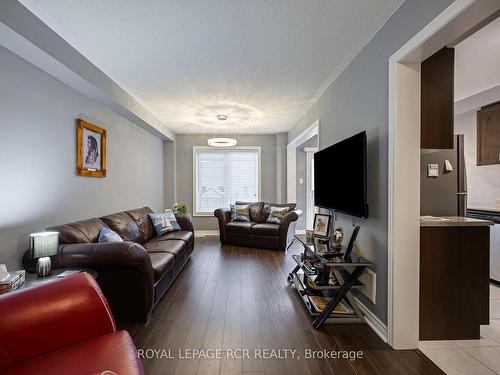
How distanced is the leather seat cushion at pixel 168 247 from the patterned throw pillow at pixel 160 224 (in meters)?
0.48

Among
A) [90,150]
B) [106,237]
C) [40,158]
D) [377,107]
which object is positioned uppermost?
[377,107]

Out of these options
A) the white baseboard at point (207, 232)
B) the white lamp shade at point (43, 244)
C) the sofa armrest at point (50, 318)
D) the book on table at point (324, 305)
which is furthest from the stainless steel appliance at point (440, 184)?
the white baseboard at point (207, 232)

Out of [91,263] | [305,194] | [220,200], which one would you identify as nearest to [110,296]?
[91,263]

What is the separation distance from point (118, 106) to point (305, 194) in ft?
15.3

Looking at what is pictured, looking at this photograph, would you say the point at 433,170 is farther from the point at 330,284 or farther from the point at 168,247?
the point at 168,247

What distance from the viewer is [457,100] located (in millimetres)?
3986

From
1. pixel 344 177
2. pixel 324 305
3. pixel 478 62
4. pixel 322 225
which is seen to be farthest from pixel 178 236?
pixel 478 62

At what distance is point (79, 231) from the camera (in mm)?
2486

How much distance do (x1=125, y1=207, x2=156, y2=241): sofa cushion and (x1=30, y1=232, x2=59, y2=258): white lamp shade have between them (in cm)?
166

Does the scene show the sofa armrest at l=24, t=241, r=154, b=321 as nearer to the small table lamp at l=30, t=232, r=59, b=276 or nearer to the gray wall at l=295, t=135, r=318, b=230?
the small table lamp at l=30, t=232, r=59, b=276

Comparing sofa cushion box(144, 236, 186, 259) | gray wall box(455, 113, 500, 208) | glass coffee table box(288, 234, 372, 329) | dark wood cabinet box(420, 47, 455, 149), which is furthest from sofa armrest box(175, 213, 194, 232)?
gray wall box(455, 113, 500, 208)

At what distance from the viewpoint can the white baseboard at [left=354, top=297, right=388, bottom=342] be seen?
201 centimetres

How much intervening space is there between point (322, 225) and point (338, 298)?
0.86 metres

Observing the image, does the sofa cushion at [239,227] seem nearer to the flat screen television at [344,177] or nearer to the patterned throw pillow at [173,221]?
the patterned throw pillow at [173,221]
